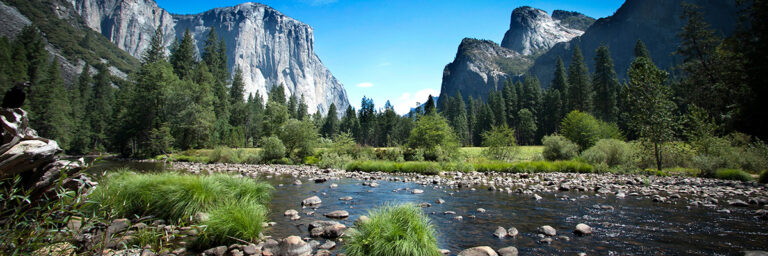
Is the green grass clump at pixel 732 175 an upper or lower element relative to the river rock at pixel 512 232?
upper

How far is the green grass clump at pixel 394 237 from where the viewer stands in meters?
4.64

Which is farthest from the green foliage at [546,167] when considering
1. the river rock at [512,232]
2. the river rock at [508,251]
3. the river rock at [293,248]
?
the river rock at [293,248]

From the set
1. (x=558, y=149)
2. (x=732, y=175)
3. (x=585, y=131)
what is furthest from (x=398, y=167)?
(x=585, y=131)

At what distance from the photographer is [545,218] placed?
834 cm

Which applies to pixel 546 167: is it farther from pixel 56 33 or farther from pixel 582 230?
pixel 56 33

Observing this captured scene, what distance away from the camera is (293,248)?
543 cm

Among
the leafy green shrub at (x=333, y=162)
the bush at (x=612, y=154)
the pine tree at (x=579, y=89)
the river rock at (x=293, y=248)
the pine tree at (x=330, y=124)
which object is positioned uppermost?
the pine tree at (x=579, y=89)

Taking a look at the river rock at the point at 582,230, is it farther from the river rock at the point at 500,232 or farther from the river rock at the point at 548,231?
the river rock at the point at 500,232

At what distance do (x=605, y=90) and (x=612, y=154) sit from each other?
4331 centimetres

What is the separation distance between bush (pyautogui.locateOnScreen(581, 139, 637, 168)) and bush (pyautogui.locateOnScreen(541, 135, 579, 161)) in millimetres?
3852

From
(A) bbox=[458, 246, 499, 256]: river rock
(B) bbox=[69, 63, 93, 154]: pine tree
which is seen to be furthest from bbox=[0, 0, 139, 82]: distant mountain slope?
(A) bbox=[458, 246, 499, 256]: river rock

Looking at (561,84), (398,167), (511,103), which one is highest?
(561,84)

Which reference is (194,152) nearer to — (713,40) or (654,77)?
(654,77)

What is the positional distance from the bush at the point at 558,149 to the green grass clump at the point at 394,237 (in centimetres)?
2669
